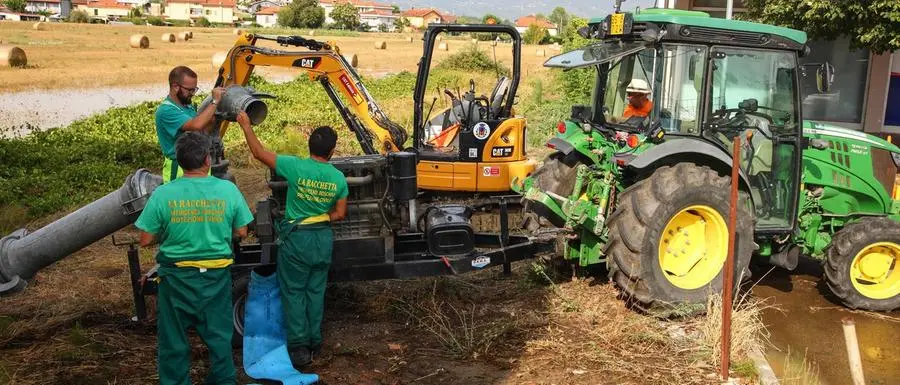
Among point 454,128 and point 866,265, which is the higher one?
point 454,128

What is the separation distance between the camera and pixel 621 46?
6.41 metres

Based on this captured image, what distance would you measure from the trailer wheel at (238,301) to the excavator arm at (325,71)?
10.1 feet

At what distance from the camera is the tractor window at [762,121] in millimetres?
6289

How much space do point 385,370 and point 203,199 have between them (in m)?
1.69

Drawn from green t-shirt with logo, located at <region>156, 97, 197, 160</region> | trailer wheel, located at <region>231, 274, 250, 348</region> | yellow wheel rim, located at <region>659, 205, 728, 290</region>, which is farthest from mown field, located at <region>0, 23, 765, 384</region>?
green t-shirt with logo, located at <region>156, 97, 197, 160</region>

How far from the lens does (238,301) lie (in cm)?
570

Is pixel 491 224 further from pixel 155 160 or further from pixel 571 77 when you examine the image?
pixel 571 77

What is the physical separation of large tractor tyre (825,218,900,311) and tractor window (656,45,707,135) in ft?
5.72

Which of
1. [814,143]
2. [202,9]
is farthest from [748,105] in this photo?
[202,9]

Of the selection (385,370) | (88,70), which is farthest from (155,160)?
(88,70)

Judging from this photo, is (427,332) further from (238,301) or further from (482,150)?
(482,150)

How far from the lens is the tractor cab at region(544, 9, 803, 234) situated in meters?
6.08

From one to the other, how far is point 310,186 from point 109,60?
3005cm

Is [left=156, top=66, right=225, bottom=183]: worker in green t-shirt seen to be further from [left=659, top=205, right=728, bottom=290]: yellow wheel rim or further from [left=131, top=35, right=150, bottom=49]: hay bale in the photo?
[left=131, top=35, right=150, bottom=49]: hay bale
